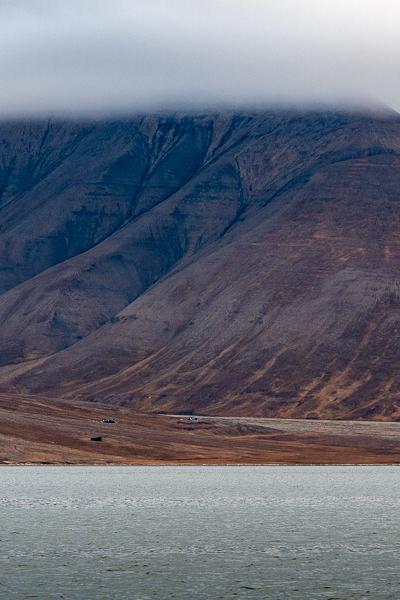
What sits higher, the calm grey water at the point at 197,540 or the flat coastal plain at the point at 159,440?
the calm grey water at the point at 197,540

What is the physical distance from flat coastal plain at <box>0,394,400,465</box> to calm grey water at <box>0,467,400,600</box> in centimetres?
2842

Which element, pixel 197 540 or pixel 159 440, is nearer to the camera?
pixel 197 540

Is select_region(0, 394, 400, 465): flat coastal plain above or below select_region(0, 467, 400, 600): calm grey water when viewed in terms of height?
below

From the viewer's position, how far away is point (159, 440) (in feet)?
536

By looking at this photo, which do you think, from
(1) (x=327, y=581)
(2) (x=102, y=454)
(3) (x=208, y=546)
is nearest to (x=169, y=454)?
(2) (x=102, y=454)

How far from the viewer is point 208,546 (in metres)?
65.2

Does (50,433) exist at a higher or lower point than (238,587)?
lower

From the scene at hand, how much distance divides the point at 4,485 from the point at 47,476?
14.4 meters

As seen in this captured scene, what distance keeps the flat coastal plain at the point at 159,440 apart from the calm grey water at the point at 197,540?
93.2 ft

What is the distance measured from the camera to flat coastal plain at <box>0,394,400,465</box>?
14600cm

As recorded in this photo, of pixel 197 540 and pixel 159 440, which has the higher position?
pixel 197 540

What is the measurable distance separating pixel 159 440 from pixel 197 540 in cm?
9585

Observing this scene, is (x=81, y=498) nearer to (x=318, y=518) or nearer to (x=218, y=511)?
(x=218, y=511)

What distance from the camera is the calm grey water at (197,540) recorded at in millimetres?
52469
